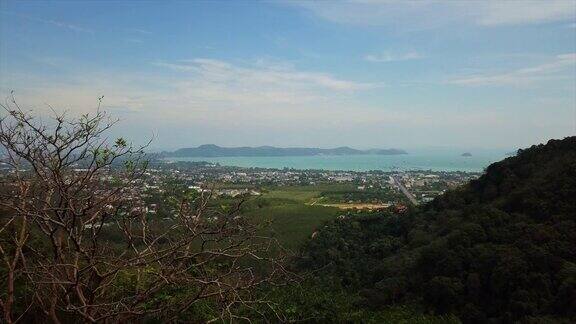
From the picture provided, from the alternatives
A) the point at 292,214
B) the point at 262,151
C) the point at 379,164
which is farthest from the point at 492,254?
the point at 262,151

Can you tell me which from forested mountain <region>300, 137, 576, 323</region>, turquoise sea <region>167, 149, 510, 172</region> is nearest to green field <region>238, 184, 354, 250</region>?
forested mountain <region>300, 137, 576, 323</region>

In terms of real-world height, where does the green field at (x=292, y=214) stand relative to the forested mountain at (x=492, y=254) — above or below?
below

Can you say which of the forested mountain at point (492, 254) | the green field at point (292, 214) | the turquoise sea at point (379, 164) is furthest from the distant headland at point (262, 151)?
the forested mountain at point (492, 254)

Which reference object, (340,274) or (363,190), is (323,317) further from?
(363,190)

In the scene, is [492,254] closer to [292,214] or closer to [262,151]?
[292,214]

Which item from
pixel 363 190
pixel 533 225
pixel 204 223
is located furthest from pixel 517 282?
Result: pixel 363 190

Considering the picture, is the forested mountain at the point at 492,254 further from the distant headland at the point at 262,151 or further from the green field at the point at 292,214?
the distant headland at the point at 262,151

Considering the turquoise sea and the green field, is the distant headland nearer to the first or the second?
the turquoise sea
